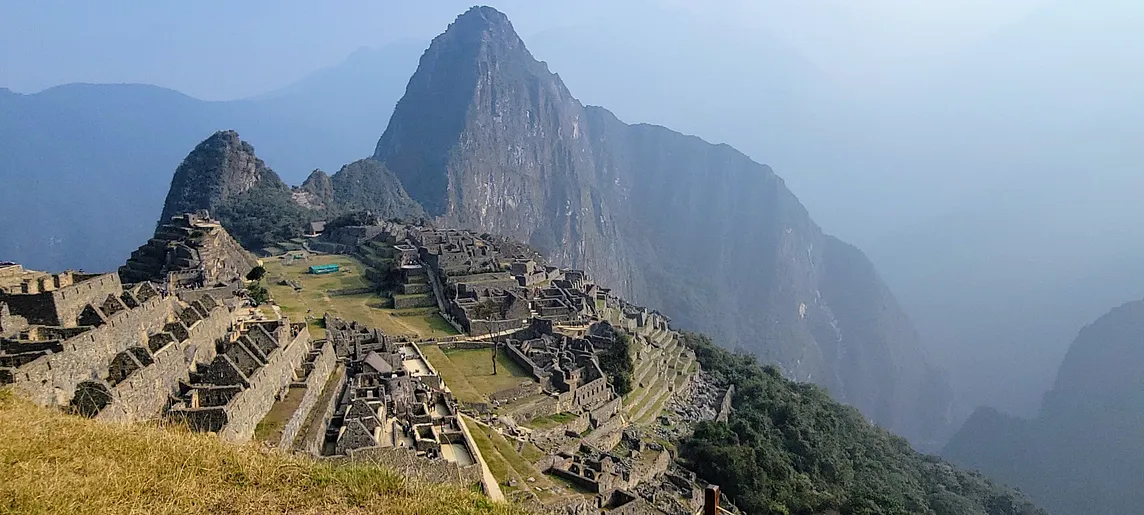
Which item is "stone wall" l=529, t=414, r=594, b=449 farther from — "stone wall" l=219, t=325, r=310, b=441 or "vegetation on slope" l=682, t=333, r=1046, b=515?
"stone wall" l=219, t=325, r=310, b=441

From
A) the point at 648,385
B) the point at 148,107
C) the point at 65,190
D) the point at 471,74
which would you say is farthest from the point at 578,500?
the point at 148,107

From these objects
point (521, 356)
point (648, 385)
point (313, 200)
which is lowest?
point (648, 385)

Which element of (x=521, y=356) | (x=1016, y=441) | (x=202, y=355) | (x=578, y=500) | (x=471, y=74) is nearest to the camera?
(x=202, y=355)

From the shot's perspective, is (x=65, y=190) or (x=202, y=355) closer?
(x=202, y=355)

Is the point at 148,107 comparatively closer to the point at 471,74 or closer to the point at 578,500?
the point at 471,74

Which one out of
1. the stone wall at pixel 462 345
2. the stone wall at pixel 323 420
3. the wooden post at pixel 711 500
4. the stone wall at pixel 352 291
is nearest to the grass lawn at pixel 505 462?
the stone wall at pixel 323 420

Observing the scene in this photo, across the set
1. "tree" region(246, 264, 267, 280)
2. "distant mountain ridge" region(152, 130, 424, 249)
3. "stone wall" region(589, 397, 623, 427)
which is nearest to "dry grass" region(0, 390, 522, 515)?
"stone wall" region(589, 397, 623, 427)

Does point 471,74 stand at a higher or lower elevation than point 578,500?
higher

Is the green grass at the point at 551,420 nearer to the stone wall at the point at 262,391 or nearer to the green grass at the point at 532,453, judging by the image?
the green grass at the point at 532,453
